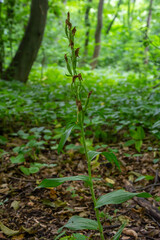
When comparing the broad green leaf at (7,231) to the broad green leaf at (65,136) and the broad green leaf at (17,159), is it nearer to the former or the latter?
the broad green leaf at (17,159)

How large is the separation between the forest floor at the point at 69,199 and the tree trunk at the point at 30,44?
322 cm

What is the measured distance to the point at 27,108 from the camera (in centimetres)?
301

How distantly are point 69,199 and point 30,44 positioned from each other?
436cm

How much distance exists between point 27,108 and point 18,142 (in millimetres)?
524

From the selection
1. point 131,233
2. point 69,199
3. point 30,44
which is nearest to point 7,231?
point 69,199

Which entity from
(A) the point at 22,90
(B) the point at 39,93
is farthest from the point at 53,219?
(A) the point at 22,90

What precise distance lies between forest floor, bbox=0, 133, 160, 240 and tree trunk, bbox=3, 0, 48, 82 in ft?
10.6

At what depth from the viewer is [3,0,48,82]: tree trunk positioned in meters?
4.95

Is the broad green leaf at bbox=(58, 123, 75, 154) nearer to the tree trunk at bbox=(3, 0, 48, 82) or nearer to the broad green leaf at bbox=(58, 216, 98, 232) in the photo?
the broad green leaf at bbox=(58, 216, 98, 232)

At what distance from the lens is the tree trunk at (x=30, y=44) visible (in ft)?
16.2

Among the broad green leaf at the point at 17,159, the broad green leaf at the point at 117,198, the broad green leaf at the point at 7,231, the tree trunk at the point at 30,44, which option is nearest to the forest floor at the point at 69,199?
the broad green leaf at the point at 7,231

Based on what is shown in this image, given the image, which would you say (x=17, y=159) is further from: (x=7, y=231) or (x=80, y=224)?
(x=80, y=224)

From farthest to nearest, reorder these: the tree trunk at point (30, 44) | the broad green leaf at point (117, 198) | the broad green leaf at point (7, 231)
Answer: the tree trunk at point (30, 44) < the broad green leaf at point (7, 231) < the broad green leaf at point (117, 198)

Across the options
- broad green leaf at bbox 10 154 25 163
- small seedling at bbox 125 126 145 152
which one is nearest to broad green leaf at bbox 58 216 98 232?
broad green leaf at bbox 10 154 25 163
